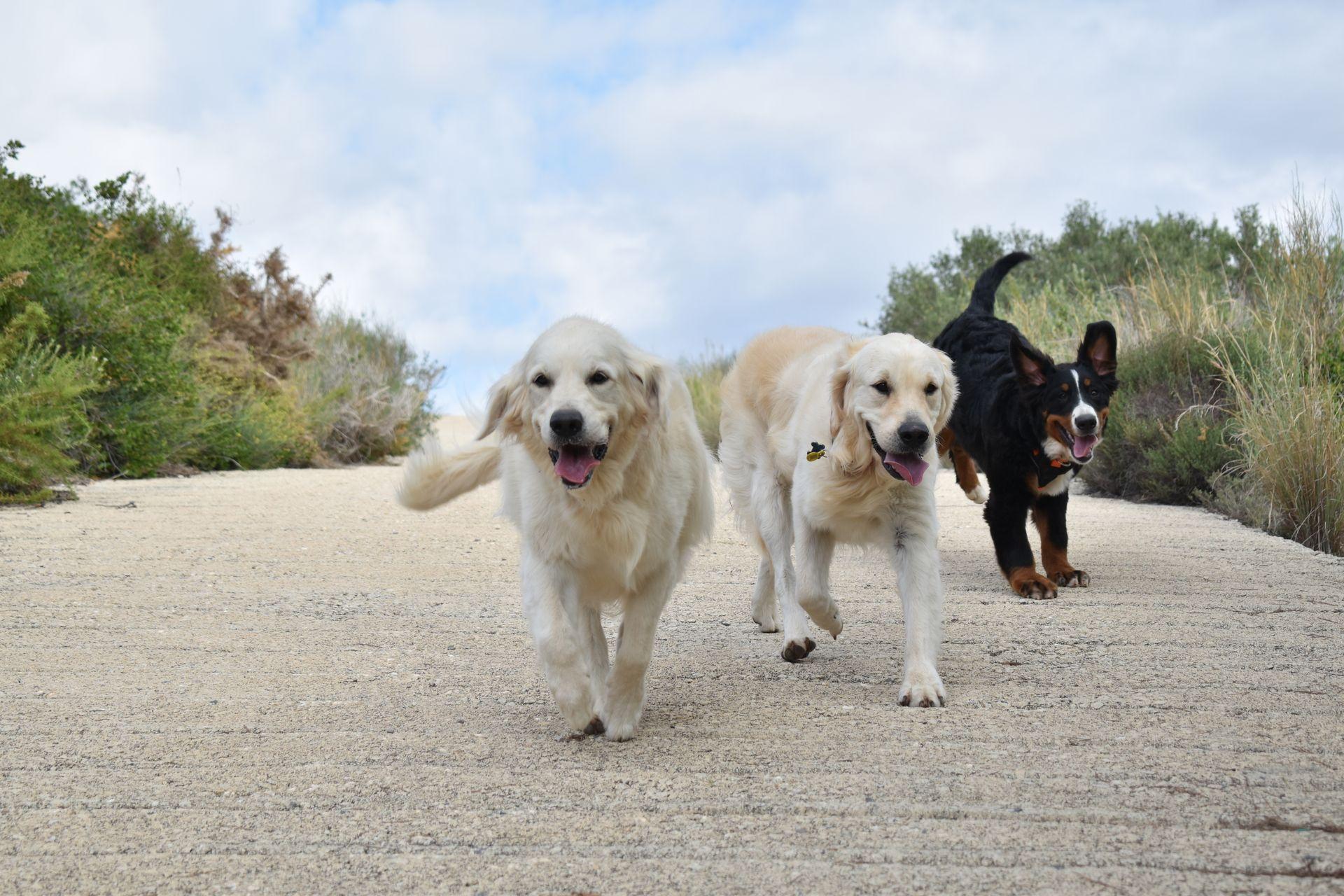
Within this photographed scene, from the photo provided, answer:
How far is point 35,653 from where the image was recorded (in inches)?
213

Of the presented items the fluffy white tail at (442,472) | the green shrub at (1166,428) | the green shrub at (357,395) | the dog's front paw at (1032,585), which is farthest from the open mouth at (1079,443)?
the green shrub at (357,395)

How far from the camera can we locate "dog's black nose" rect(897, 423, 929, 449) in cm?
475

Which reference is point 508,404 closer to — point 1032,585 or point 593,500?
point 593,500

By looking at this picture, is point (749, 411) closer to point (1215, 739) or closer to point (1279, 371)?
point (1215, 739)

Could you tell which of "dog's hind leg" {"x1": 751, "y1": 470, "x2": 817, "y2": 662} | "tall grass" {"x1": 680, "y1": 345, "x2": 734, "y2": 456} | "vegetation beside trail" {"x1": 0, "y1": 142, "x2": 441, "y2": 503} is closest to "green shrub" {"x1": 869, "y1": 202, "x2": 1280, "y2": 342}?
"tall grass" {"x1": 680, "y1": 345, "x2": 734, "y2": 456}

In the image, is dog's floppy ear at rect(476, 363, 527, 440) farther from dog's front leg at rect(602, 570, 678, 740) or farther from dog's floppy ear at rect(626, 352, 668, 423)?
dog's front leg at rect(602, 570, 678, 740)

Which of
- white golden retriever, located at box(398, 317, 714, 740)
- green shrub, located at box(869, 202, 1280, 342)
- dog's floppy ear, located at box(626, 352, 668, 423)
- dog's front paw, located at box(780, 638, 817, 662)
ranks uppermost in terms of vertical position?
green shrub, located at box(869, 202, 1280, 342)

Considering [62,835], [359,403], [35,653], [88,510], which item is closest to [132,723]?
[62,835]

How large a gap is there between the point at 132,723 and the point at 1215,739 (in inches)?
144

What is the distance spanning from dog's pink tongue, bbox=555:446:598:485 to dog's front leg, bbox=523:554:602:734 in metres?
0.36

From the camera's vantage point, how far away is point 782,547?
19.1ft

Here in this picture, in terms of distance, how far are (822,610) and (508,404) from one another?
169 centimetres

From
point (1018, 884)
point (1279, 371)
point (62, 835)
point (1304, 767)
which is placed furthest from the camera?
point (1279, 371)

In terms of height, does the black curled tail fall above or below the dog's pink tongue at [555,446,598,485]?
above
